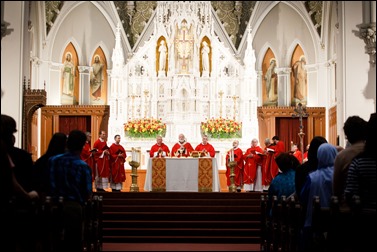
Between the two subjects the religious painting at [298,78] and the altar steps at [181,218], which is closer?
the altar steps at [181,218]

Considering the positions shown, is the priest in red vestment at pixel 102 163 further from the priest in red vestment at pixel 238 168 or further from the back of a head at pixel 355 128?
the back of a head at pixel 355 128

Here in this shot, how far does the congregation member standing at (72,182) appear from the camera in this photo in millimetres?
7293

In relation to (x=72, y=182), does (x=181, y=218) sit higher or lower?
lower

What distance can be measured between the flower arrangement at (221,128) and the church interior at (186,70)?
0.05 m

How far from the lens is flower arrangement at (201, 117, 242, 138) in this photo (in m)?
20.9

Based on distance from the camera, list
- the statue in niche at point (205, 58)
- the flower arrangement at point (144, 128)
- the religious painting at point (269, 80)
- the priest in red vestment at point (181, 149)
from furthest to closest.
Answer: the religious painting at point (269, 80)
the statue in niche at point (205, 58)
the flower arrangement at point (144, 128)
the priest in red vestment at point (181, 149)

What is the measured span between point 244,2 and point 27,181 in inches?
734

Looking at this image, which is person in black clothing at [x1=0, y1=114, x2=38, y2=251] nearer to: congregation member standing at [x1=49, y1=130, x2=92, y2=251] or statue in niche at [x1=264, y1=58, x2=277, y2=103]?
congregation member standing at [x1=49, y1=130, x2=92, y2=251]

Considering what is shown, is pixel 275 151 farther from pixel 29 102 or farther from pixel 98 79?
pixel 98 79

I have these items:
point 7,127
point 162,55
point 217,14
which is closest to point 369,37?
point 162,55

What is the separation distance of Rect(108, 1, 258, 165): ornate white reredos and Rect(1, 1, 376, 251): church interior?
3 cm

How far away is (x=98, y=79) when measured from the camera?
24.5m

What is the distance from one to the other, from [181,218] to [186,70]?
9.29 m

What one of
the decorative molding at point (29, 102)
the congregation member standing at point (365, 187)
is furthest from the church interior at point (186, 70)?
the congregation member standing at point (365, 187)
